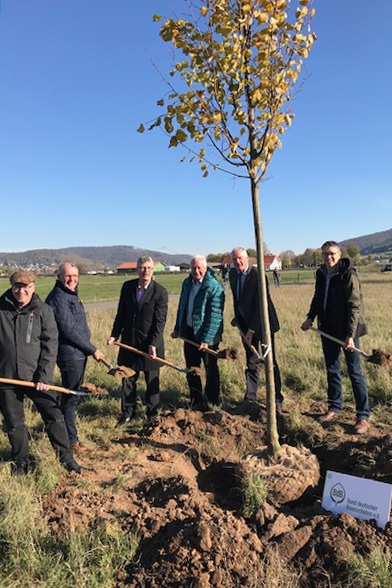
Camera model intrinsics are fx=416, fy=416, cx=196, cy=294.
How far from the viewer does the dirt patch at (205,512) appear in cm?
265

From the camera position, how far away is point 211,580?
8.35 feet

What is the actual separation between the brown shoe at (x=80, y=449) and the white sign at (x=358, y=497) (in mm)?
2495

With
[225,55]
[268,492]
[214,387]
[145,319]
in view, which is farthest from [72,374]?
[225,55]

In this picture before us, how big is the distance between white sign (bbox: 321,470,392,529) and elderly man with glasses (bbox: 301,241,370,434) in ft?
4.95

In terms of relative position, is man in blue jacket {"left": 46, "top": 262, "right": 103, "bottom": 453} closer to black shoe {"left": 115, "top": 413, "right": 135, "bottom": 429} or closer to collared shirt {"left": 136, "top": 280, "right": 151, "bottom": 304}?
black shoe {"left": 115, "top": 413, "right": 135, "bottom": 429}

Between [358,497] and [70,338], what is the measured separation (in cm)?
317

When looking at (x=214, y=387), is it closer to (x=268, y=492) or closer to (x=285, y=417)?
(x=285, y=417)

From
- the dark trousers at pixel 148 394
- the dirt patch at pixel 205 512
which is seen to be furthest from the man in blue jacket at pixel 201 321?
the dirt patch at pixel 205 512

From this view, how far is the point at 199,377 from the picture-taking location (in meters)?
5.79

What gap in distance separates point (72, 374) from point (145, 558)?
2.32 metres

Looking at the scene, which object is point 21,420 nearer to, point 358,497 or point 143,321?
point 143,321

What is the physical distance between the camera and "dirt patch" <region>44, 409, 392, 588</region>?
265 cm

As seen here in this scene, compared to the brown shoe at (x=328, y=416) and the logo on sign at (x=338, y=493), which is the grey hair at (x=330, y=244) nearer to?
the brown shoe at (x=328, y=416)

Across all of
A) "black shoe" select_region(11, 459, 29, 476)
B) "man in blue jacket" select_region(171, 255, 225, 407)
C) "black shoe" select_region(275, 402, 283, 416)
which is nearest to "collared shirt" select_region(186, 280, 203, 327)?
"man in blue jacket" select_region(171, 255, 225, 407)
